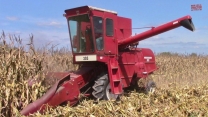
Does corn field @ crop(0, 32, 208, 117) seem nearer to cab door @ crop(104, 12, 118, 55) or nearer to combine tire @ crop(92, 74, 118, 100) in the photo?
combine tire @ crop(92, 74, 118, 100)

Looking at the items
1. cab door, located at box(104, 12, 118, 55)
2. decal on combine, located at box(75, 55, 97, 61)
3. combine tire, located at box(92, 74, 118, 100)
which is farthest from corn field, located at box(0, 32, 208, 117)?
cab door, located at box(104, 12, 118, 55)

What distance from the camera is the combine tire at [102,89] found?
6.54 metres

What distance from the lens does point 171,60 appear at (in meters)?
15.9

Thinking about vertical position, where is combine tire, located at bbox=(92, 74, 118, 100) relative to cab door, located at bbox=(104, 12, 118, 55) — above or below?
below

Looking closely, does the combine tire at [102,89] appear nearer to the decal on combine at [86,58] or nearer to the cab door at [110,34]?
the decal on combine at [86,58]

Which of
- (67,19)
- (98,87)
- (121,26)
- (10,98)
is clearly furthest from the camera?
(121,26)

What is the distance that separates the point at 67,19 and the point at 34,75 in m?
1.84

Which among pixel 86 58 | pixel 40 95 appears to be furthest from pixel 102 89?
pixel 40 95

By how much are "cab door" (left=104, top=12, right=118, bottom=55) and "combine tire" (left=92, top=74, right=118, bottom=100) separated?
0.70 metres

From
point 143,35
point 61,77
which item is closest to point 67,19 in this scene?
point 61,77

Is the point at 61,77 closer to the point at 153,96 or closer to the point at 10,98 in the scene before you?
the point at 10,98

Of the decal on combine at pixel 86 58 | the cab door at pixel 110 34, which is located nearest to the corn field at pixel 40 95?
the decal on combine at pixel 86 58

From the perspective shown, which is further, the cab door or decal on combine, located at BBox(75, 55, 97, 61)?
the cab door

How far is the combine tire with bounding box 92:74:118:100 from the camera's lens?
654 cm
